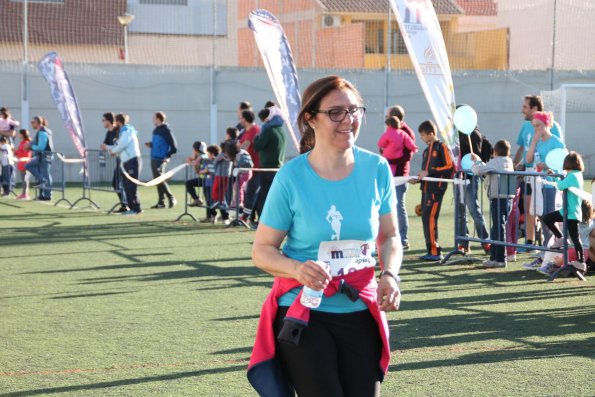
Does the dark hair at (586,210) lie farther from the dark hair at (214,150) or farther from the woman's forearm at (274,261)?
the dark hair at (214,150)

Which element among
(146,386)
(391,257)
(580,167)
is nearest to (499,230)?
(580,167)

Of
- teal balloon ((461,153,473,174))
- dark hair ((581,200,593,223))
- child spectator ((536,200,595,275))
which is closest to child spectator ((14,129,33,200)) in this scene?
teal balloon ((461,153,473,174))

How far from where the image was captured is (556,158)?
1225 cm

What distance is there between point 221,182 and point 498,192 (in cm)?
687

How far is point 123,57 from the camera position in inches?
1364

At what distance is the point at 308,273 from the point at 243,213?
565 inches

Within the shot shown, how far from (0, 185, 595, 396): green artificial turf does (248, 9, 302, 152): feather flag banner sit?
2.96 meters

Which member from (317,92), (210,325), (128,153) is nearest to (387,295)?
(317,92)

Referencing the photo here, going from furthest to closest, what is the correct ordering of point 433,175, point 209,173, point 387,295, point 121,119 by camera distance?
1. point 121,119
2. point 209,173
3. point 433,175
4. point 387,295

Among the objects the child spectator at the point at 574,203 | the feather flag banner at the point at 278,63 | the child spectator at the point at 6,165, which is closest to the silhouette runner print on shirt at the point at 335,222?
the child spectator at the point at 574,203

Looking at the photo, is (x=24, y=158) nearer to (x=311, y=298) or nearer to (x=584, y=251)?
(x=584, y=251)

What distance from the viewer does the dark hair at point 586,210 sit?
11.5 meters

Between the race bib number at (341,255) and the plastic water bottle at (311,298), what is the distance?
14 centimetres

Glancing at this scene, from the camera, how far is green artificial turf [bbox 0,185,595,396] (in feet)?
22.4
